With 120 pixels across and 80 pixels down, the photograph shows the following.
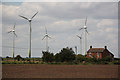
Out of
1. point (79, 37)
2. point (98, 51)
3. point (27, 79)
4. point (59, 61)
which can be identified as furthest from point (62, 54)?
point (27, 79)

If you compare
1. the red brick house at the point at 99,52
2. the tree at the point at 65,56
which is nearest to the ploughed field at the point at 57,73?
the tree at the point at 65,56

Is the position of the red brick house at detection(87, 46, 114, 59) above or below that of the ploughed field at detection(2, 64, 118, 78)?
above

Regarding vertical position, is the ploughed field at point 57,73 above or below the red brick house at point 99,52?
below

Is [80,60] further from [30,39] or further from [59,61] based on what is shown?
[30,39]

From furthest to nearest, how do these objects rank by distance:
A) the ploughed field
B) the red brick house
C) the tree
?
the red brick house, the tree, the ploughed field

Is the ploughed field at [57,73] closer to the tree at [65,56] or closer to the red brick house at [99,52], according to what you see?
the tree at [65,56]

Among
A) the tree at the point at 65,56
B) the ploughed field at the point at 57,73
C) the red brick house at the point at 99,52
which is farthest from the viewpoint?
the red brick house at the point at 99,52

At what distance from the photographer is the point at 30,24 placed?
250 feet

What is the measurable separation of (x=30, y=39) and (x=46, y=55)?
20785 millimetres

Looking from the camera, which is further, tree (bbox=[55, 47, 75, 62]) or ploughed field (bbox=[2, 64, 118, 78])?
tree (bbox=[55, 47, 75, 62])

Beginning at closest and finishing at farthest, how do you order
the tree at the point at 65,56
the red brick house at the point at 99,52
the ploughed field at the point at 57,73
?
1. the ploughed field at the point at 57,73
2. the tree at the point at 65,56
3. the red brick house at the point at 99,52

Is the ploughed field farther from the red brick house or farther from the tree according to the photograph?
the red brick house

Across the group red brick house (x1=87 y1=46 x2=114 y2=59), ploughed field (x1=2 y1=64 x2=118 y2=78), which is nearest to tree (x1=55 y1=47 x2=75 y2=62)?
red brick house (x1=87 y1=46 x2=114 y2=59)

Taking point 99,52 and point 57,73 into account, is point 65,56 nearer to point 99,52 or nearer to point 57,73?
point 99,52
